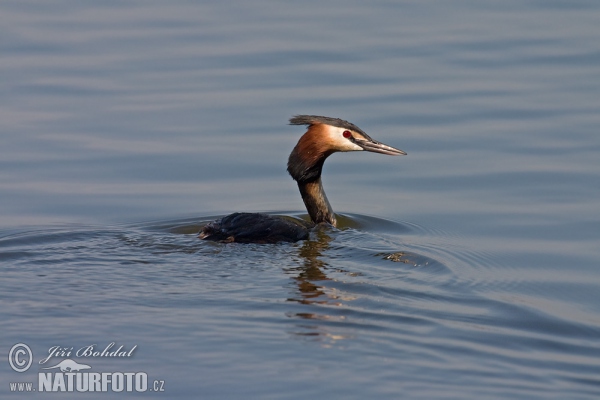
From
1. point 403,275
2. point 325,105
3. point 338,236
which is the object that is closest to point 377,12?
point 325,105

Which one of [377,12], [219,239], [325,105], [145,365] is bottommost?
[145,365]

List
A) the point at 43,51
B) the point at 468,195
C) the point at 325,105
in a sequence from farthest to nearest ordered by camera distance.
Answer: the point at 43,51 → the point at 325,105 → the point at 468,195

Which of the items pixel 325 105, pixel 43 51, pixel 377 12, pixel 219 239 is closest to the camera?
pixel 219 239

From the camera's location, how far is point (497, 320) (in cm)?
793

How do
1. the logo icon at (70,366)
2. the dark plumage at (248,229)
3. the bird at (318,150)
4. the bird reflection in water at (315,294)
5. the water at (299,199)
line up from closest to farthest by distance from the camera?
1. the logo icon at (70,366)
2. the water at (299,199)
3. the bird reflection in water at (315,294)
4. the dark plumage at (248,229)
5. the bird at (318,150)

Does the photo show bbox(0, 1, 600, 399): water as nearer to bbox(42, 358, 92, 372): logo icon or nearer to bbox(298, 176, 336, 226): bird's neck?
bbox(42, 358, 92, 372): logo icon

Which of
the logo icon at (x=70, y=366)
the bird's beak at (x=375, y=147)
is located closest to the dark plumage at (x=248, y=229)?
the bird's beak at (x=375, y=147)

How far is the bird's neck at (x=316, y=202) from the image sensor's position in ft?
36.4

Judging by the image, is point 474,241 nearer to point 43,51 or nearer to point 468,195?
point 468,195

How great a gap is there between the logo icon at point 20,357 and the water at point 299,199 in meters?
0.06

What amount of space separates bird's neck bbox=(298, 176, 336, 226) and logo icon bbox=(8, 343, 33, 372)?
4523 mm

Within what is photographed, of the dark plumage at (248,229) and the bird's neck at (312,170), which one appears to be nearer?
the dark plumage at (248,229)

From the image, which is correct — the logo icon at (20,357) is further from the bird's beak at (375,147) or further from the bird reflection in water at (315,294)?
the bird's beak at (375,147)

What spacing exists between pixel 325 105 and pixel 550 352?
23.0 ft
